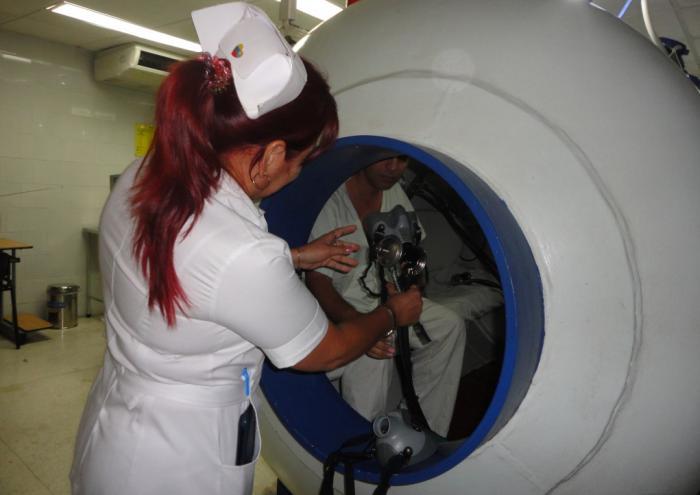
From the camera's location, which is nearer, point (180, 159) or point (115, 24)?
point (180, 159)

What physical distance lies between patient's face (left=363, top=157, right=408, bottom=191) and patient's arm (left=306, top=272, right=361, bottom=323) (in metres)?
0.41

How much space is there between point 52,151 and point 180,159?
4.07m

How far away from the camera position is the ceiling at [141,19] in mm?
2420

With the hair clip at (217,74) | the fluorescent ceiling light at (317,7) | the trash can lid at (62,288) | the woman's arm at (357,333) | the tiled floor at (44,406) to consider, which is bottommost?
the tiled floor at (44,406)

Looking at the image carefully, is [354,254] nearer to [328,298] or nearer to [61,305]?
[328,298]

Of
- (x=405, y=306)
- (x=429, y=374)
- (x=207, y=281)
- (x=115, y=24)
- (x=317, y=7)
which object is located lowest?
(x=429, y=374)

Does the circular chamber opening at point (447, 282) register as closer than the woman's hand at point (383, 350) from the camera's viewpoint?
Yes

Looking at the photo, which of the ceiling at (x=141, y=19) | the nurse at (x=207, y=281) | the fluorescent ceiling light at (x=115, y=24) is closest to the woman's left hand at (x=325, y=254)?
the nurse at (x=207, y=281)

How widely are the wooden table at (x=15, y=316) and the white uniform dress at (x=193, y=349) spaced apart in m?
3.02

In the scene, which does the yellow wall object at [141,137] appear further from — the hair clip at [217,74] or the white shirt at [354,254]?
the hair clip at [217,74]

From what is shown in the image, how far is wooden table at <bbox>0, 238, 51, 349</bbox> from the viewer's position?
3.48m

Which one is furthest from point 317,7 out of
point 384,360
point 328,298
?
point 384,360

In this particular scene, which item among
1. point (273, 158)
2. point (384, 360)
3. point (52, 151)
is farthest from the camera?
point (52, 151)

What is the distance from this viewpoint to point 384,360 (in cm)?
162
